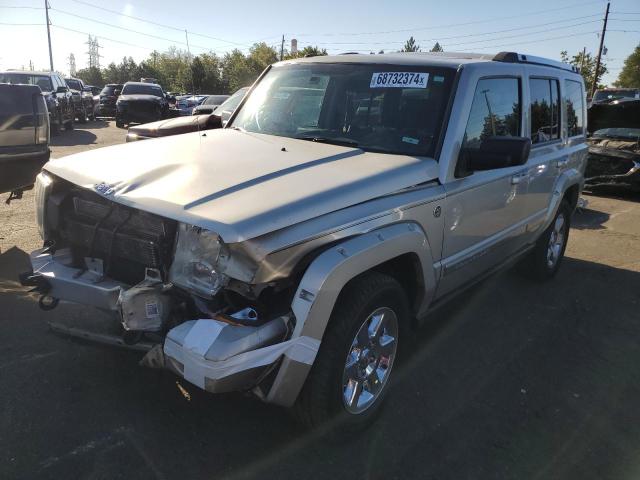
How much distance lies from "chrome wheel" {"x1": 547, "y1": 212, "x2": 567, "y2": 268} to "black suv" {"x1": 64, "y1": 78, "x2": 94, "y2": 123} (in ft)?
62.2

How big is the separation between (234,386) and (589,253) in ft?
19.6

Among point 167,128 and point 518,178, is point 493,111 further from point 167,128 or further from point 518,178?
point 167,128

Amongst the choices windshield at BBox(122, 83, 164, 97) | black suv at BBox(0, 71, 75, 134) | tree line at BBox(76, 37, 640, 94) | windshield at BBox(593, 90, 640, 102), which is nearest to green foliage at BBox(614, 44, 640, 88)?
tree line at BBox(76, 37, 640, 94)

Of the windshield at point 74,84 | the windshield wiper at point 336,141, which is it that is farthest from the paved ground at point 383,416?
the windshield at point 74,84

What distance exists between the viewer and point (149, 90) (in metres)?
22.6

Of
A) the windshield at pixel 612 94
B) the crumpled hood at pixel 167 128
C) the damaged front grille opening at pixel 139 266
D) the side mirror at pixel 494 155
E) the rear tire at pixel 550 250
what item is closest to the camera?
the damaged front grille opening at pixel 139 266

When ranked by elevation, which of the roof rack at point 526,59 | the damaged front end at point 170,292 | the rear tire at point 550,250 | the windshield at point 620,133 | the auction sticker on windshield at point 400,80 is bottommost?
the rear tire at point 550,250

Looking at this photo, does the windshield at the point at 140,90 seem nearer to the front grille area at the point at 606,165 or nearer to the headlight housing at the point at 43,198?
the front grille area at the point at 606,165

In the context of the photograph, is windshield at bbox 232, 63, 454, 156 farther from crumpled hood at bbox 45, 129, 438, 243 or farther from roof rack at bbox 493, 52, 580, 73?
roof rack at bbox 493, 52, 580, 73

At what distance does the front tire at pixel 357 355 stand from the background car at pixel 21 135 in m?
3.77

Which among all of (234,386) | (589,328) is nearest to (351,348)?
(234,386)

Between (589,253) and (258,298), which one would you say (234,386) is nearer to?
(258,298)

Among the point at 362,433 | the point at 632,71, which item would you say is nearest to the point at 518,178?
the point at 362,433

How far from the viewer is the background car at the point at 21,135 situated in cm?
471
